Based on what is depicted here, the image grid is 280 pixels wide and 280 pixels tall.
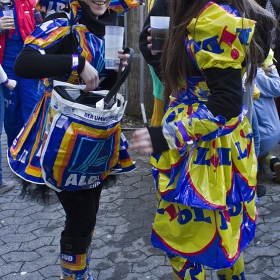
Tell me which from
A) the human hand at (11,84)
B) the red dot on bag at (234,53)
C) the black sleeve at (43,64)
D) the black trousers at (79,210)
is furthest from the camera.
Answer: the human hand at (11,84)

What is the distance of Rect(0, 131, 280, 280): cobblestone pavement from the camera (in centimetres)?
309

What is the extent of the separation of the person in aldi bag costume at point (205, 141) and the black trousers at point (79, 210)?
16.8 inches

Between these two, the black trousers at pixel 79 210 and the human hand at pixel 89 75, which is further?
the black trousers at pixel 79 210

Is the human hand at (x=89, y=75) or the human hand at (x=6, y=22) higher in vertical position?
the human hand at (x=89, y=75)

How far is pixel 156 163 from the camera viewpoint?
2.14 meters

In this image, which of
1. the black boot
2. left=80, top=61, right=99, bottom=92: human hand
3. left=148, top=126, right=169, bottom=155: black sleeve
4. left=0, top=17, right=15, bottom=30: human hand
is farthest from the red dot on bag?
left=0, top=17, right=15, bottom=30: human hand

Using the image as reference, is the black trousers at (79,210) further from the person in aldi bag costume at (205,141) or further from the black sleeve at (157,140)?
the black sleeve at (157,140)

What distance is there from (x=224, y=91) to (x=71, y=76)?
0.87 m

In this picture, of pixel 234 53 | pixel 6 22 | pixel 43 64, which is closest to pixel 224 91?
pixel 234 53

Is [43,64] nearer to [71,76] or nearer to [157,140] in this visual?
[71,76]

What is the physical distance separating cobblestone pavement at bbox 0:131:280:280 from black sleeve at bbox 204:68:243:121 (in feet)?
4.00

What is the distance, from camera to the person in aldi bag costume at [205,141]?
184 centimetres

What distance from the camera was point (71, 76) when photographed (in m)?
2.37

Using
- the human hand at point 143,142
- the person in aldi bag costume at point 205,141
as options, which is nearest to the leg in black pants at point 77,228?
the person in aldi bag costume at point 205,141
